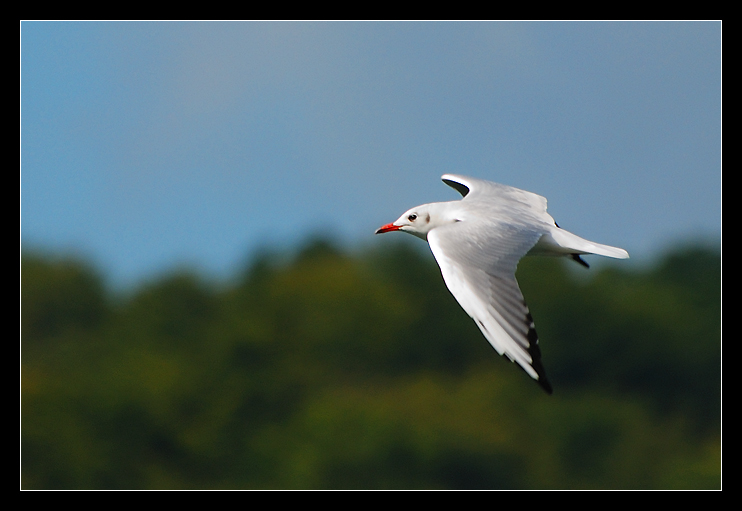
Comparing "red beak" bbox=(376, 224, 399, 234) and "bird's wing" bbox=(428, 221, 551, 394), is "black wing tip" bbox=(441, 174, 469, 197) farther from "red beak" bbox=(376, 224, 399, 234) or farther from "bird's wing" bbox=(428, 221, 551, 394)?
"bird's wing" bbox=(428, 221, 551, 394)

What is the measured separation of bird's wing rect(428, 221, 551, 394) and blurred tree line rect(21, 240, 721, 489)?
13.9 metres

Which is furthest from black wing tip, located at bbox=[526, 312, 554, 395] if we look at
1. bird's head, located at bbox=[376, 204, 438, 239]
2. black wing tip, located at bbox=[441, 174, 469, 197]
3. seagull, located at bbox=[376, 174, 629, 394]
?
black wing tip, located at bbox=[441, 174, 469, 197]

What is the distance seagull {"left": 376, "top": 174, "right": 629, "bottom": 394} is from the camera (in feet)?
12.4

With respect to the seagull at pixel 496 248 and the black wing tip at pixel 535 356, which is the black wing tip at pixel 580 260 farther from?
the black wing tip at pixel 535 356

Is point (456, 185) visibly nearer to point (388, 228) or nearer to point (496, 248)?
point (388, 228)

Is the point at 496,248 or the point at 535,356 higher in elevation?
the point at 496,248

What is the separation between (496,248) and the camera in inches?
165

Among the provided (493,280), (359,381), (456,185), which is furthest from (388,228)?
(359,381)

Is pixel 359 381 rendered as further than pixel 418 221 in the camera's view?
Yes

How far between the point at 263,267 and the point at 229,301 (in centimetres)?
154

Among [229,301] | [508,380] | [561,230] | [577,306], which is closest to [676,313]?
[577,306]

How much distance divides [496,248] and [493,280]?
0.87 feet

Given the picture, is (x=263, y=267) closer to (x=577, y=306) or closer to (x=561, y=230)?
(x=577, y=306)

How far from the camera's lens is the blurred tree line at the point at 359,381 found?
62.3ft
